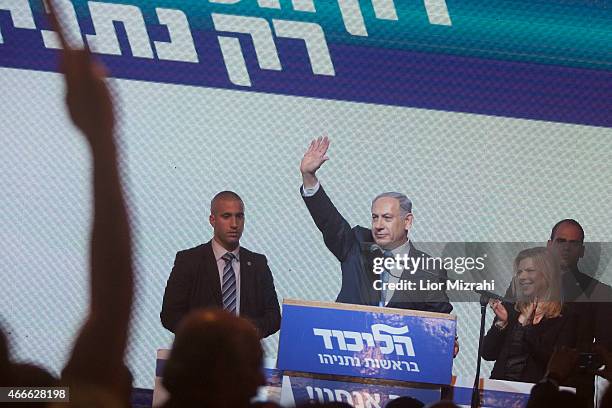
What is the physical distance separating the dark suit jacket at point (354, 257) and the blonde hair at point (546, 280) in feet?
1.09

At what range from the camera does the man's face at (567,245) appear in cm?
436

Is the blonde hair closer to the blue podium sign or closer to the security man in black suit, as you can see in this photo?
the blue podium sign

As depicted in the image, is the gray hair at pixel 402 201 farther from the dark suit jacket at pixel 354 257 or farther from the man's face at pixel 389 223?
the dark suit jacket at pixel 354 257

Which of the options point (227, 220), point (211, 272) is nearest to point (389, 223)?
point (227, 220)

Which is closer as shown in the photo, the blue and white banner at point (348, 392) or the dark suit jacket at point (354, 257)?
the blue and white banner at point (348, 392)

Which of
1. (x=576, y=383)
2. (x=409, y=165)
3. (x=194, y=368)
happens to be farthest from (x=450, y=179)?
(x=194, y=368)

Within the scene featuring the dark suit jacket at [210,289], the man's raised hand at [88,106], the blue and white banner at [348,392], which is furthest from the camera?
the dark suit jacket at [210,289]

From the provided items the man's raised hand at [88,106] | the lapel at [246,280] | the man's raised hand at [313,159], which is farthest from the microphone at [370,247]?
the man's raised hand at [88,106]

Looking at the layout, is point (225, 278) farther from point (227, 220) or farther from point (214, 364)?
point (214, 364)

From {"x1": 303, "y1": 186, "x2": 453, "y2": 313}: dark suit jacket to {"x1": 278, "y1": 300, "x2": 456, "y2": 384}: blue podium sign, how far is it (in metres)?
0.08

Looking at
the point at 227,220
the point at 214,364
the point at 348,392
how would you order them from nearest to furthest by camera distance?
the point at 214,364 < the point at 348,392 < the point at 227,220

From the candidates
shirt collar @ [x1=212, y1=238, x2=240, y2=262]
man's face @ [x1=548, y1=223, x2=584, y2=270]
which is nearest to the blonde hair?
man's face @ [x1=548, y1=223, x2=584, y2=270]

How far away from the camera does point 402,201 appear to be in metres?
4.35

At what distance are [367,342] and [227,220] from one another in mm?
813
